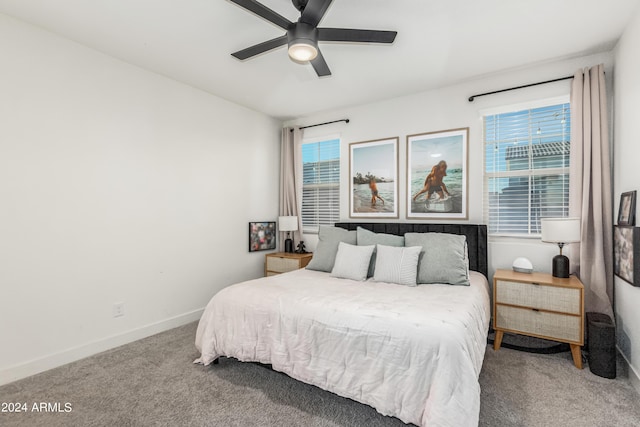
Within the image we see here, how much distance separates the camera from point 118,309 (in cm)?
294

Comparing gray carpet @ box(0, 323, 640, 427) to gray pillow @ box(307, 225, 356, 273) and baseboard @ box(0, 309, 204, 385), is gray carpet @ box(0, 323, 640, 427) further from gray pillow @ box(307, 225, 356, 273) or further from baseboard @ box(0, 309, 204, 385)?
gray pillow @ box(307, 225, 356, 273)

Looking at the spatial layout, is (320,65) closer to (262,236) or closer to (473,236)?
(473,236)

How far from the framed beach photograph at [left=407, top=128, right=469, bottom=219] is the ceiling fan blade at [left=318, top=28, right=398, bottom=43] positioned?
6.13 feet

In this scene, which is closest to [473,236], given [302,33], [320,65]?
[320,65]

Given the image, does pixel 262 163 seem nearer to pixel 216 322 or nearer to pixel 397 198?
pixel 397 198

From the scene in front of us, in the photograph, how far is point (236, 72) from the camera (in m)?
3.22

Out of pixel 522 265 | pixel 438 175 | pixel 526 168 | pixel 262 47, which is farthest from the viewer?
pixel 438 175

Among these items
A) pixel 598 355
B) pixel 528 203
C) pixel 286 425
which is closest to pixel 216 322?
pixel 286 425

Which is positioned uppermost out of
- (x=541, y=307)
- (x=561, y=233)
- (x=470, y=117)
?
(x=470, y=117)

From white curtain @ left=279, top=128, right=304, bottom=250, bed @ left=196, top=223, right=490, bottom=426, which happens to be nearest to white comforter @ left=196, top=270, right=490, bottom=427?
bed @ left=196, top=223, right=490, bottom=426

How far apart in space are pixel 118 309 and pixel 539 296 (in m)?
3.85

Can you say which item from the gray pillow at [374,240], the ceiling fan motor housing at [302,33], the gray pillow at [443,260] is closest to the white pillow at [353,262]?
the gray pillow at [374,240]

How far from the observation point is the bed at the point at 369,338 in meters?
1.57

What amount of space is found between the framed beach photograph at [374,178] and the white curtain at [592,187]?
5.83ft
